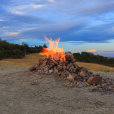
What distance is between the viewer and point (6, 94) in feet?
17.8

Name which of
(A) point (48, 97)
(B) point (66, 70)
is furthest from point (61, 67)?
(A) point (48, 97)

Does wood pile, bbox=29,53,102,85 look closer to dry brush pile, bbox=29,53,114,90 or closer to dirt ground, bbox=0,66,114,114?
dry brush pile, bbox=29,53,114,90

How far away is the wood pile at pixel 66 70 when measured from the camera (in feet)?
24.0

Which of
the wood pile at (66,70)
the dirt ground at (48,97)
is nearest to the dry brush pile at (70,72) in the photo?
the wood pile at (66,70)

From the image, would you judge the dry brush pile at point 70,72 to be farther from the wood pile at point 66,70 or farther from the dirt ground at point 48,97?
the dirt ground at point 48,97

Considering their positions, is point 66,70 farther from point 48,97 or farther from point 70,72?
point 48,97

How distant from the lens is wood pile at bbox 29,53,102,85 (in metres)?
7.31

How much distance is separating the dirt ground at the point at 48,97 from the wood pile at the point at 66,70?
428 millimetres

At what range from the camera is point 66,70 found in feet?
26.2

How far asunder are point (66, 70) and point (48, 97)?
2982mm

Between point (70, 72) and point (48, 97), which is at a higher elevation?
point (70, 72)

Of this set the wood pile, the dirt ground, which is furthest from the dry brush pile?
the dirt ground

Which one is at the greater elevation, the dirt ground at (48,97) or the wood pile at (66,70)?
the wood pile at (66,70)

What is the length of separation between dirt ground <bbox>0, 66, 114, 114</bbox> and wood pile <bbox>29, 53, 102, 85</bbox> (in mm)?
428
